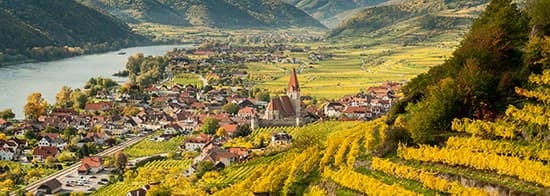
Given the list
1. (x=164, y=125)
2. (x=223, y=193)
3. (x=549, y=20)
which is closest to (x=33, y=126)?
(x=164, y=125)

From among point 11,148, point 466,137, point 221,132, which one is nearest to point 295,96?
point 221,132

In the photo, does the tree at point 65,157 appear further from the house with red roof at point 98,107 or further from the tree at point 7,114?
the house with red roof at point 98,107

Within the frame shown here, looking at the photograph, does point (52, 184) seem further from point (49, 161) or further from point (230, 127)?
point (230, 127)

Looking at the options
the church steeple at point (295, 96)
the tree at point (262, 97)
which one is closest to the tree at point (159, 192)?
the church steeple at point (295, 96)

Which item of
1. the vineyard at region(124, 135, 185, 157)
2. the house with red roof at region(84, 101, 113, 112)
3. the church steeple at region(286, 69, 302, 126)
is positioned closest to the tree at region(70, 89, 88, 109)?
the house with red roof at region(84, 101, 113, 112)

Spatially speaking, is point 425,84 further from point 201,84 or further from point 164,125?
point 201,84
